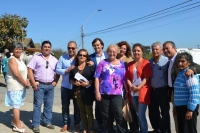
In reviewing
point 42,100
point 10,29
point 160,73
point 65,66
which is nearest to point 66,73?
point 65,66

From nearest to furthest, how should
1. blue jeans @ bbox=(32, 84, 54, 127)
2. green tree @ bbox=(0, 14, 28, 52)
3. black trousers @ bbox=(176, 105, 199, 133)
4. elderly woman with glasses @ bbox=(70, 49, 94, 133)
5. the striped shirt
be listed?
the striped shirt
black trousers @ bbox=(176, 105, 199, 133)
elderly woman with glasses @ bbox=(70, 49, 94, 133)
blue jeans @ bbox=(32, 84, 54, 127)
green tree @ bbox=(0, 14, 28, 52)

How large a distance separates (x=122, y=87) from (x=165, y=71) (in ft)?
2.98

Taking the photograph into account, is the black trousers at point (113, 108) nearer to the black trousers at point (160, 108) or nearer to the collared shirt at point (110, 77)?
the collared shirt at point (110, 77)

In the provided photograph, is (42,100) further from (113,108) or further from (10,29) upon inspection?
(10,29)

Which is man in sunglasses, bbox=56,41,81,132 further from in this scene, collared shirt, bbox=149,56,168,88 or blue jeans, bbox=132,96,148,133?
collared shirt, bbox=149,56,168,88

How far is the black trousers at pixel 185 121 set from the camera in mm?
3730

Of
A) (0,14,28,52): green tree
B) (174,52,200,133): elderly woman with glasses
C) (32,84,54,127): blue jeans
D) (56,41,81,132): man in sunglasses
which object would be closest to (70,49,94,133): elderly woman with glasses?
(56,41,81,132): man in sunglasses

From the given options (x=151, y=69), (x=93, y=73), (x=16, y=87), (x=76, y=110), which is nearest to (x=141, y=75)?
(x=151, y=69)

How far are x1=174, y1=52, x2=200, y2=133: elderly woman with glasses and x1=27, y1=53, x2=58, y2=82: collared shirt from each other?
280 cm

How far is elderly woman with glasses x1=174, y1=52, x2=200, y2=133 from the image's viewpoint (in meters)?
3.62

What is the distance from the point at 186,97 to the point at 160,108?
3.88 ft

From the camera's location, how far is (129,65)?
4.89 m

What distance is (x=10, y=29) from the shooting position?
26.1 metres

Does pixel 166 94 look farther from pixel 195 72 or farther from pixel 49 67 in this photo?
pixel 49 67
